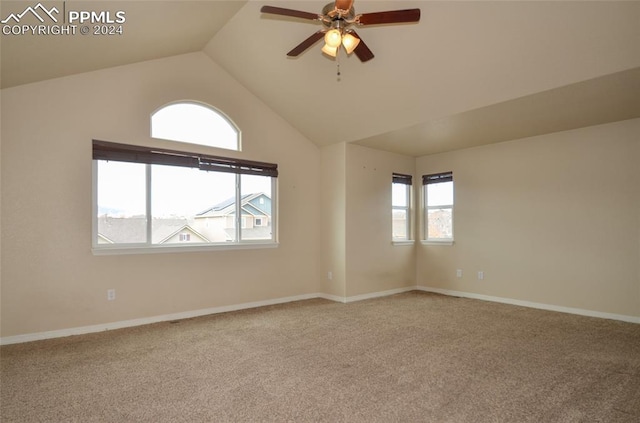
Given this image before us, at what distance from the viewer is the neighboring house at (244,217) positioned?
15.5 feet


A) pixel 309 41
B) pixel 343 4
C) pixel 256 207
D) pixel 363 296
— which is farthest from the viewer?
pixel 363 296

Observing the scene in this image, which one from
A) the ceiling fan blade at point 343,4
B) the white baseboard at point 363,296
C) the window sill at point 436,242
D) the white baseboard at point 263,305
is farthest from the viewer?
the window sill at point 436,242

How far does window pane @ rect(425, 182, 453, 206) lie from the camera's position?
609cm

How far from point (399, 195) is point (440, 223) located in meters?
0.86

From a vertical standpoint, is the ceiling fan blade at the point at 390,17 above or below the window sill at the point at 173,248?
above

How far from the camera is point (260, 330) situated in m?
3.86

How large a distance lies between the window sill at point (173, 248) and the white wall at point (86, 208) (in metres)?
0.06

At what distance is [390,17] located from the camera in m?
2.54

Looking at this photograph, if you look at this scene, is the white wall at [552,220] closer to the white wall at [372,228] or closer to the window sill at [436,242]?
the window sill at [436,242]

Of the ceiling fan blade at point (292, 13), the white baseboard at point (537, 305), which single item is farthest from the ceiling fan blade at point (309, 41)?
the white baseboard at point (537, 305)

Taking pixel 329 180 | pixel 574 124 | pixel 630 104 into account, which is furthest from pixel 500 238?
pixel 329 180

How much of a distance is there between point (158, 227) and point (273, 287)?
71.6 inches

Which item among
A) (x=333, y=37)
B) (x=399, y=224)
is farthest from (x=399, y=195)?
(x=333, y=37)

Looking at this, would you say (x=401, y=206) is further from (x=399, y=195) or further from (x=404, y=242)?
(x=404, y=242)
